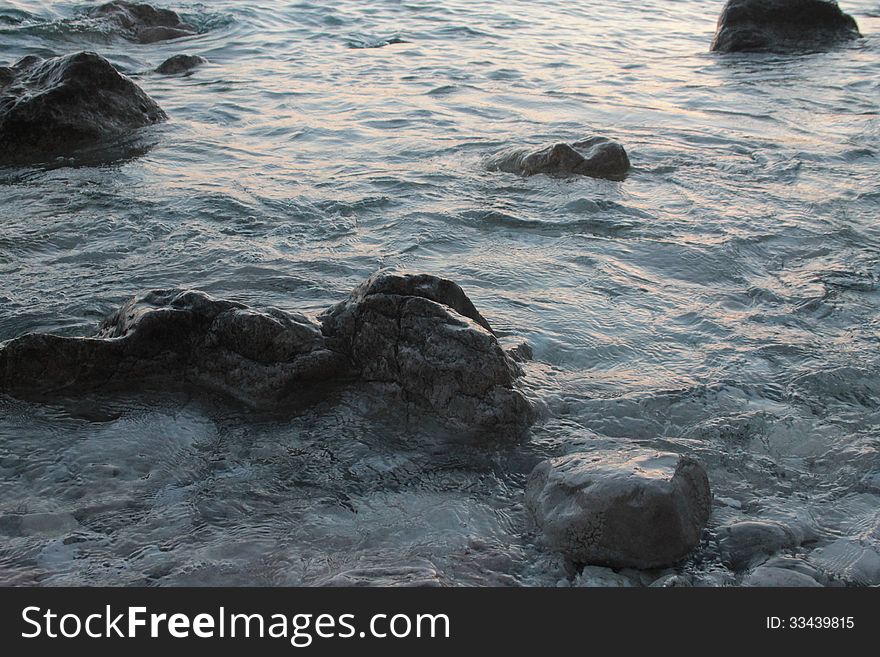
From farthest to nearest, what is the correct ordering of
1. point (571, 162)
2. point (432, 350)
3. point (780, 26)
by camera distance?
point (780, 26)
point (571, 162)
point (432, 350)

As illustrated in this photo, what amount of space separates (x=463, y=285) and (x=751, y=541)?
252cm

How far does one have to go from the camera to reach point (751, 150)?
8.03 m

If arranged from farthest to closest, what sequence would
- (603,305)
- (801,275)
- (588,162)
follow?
(588,162) < (801,275) < (603,305)

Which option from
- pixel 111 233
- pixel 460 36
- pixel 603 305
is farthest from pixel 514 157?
pixel 460 36

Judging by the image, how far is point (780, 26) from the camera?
1345 centimetres

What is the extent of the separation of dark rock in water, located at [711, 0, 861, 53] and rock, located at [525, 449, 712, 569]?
11203 mm

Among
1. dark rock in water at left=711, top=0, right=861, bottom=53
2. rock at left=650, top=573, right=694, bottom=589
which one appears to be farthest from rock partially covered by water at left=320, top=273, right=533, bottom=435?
dark rock in water at left=711, top=0, right=861, bottom=53

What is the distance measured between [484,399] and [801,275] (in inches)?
100

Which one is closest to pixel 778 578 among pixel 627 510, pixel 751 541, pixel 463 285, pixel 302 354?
pixel 751 541

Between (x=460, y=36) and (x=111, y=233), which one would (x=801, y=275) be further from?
(x=460, y=36)

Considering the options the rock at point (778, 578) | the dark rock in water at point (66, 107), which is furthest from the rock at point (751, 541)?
the dark rock in water at point (66, 107)

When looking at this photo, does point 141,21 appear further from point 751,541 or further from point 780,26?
point 751,541

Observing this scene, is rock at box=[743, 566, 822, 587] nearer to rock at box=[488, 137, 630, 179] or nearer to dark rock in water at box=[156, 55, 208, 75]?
rock at box=[488, 137, 630, 179]

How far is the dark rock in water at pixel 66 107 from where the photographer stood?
25.7 feet
